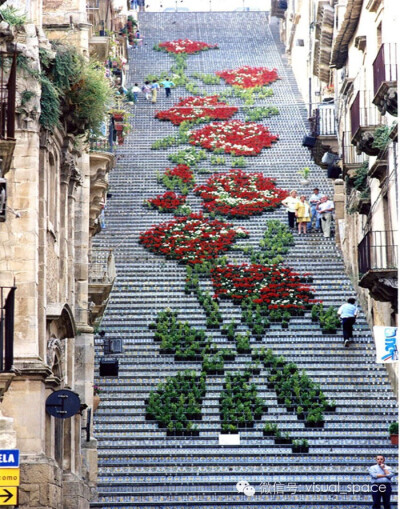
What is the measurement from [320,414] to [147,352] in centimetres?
554

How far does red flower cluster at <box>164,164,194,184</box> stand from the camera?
156ft

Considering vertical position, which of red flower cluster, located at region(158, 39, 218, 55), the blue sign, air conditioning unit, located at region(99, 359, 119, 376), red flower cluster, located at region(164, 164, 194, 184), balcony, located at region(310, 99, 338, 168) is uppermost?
red flower cluster, located at region(158, 39, 218, 55)

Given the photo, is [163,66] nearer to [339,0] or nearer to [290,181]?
[290,181]

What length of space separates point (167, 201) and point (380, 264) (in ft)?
53.6

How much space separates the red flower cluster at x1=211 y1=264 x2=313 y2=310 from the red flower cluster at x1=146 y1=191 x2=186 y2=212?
5425 mm

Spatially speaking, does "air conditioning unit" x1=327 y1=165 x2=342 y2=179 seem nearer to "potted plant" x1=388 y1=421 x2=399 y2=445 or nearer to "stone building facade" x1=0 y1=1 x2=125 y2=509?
"potted plant" x1=388 y1=421 x2=399 y2=445

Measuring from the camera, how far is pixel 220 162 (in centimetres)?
4978

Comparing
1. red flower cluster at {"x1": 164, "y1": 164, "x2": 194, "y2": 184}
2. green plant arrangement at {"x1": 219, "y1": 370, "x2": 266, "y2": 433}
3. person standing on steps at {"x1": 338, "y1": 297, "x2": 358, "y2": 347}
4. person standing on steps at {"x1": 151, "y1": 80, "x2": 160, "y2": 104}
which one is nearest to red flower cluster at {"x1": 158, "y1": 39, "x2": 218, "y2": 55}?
person standing on steps at {"x1": 151, "y1": 80, "x2": 160, "y2": 104}

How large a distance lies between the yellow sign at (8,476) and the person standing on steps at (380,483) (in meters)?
10.5

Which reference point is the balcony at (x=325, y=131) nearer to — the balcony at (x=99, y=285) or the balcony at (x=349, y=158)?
the balcony at (x=349, y=158)

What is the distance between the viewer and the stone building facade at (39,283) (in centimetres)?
2198

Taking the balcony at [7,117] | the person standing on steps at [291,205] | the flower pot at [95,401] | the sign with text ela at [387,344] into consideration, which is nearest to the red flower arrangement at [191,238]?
the person standing on steps at [291,205]

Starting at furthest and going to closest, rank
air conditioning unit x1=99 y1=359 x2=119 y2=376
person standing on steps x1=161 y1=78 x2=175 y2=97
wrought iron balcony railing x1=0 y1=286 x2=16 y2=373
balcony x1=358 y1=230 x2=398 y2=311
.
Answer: person standing on steps x1=161 y1=78 x2=175 y2=97, air conditioning unit x1=99 y1=359 x2=119 y2=376, balcony x1=358 y1=230 x2=398 y2=311, wrought iron balcony railing x1=0 y1=286 x2=16 y2=373

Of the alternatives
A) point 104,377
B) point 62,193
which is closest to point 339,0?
point 104,377
